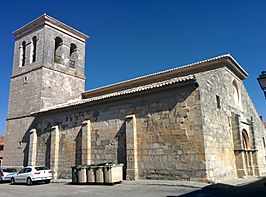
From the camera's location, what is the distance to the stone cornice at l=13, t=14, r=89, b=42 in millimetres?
20766

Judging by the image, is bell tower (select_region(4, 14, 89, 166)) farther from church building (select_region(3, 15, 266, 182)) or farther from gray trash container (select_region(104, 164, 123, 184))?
gray trash container (select_region(104, 164, 123, 184))

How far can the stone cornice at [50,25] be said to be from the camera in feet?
68.1

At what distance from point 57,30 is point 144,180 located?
1502 cm

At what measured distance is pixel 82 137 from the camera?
1483 centimetres

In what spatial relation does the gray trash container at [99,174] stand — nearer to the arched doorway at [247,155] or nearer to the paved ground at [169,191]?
the paved ground at [169,191]

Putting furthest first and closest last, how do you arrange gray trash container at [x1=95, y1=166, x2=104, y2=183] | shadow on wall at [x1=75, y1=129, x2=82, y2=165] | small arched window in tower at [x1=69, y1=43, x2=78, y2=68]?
small arched window in tower at [x1=69, y1=43, x2=78, y2=68] → shadow on wall at [x1=75, y1=129, x2=82, y2=165] → gray trash container at [x1=95, y1=166, x2=104, y2=183]

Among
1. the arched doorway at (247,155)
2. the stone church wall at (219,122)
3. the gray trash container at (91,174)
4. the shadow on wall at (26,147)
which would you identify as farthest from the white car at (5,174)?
the arched doorway at (247,155)

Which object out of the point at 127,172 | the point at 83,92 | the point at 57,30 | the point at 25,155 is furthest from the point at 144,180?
the point at 57,30

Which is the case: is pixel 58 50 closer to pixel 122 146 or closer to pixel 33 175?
pixel 33 175

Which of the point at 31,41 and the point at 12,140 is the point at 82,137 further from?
the point at 31,41

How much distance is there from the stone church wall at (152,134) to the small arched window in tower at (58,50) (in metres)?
7.36

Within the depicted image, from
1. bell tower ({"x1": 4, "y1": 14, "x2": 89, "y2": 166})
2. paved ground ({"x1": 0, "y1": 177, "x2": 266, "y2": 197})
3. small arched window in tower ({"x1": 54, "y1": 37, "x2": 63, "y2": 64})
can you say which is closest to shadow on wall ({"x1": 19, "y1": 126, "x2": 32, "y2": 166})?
bell tower ({"x1": 4, "y1": 14, "x2": 89, "y2": 166})

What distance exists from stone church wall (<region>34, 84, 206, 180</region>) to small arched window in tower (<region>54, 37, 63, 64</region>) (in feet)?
24.1

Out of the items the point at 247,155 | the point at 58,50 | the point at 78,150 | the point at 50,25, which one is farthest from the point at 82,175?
the point at 50,25
